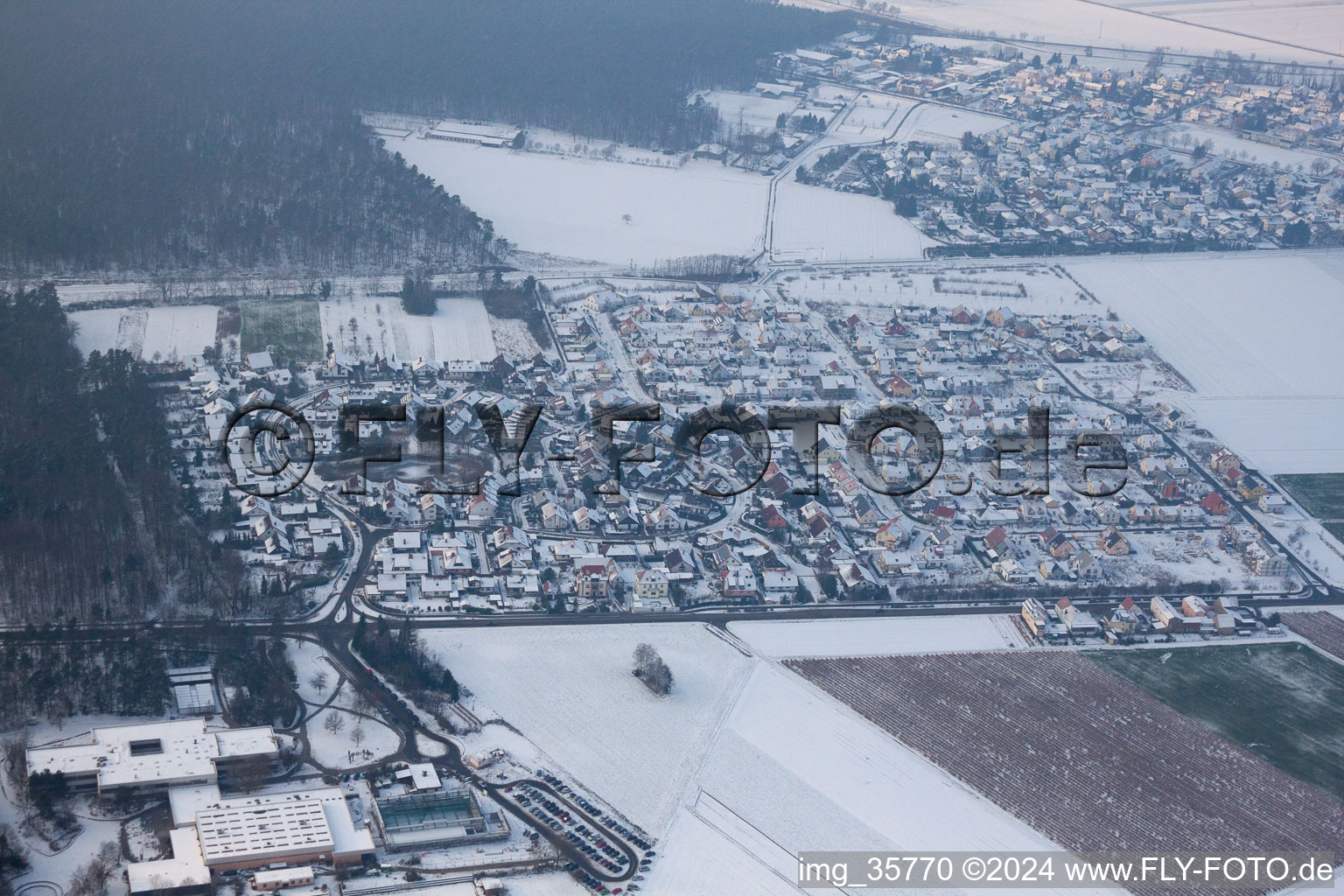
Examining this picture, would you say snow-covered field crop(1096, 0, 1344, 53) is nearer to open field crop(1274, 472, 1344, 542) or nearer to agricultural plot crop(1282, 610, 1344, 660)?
open field crop(1274, 472, 1344, 542)

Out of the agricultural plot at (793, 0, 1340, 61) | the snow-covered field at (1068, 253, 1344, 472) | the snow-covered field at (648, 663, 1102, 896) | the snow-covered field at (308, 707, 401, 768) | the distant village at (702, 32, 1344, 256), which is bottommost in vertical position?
the snow-covered field at (648, 663, 1102, 896)

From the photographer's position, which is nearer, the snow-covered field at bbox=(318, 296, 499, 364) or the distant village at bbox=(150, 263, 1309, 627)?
the distant village at bbox=(150, 263, 1309, 627)

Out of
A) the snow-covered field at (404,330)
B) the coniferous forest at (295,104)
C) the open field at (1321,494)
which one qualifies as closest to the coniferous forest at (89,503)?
the snow-covered field at (404,330)

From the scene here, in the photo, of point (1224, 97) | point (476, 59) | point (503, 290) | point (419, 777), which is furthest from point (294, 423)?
point (1224, 97)

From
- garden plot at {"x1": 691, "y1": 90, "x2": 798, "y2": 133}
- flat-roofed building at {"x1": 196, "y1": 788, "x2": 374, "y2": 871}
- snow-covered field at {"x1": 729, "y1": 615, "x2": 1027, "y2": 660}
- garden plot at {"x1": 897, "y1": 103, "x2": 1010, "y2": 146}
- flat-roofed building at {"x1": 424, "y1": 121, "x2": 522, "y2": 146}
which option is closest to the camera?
flat-roofed building at {"x1": 196, "y1": 788, "x2": 374, "y2": 871}

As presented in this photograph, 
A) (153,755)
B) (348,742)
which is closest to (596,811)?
(348,742)

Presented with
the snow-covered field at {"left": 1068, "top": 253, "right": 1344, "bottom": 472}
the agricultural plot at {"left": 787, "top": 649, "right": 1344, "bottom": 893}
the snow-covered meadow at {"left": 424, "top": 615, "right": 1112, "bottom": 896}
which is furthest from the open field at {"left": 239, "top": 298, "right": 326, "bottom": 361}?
the snow-covered field at {"left": 1068, "top": 253, "right": 1344, "bottom": 472}

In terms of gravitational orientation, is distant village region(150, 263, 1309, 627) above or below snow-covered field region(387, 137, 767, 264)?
below
